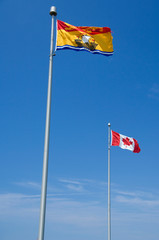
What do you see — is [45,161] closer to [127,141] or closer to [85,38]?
[85,38]

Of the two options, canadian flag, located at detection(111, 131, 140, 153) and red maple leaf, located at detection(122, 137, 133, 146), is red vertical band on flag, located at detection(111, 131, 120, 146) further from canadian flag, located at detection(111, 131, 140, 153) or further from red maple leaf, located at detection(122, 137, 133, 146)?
red maple leaf, located at detection(122, 137, 133, 146)

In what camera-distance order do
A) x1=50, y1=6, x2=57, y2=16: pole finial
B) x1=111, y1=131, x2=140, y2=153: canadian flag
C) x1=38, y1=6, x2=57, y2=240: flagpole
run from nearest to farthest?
x1=38, y1=6, x2=57, y2=240: flagpole
x1=50, y1=6, x2=57, y2=16: pole finial
x1=111, y1=131, x2=140, y2=153: canadian flag

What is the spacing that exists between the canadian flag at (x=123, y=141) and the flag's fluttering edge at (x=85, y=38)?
13.8 meters

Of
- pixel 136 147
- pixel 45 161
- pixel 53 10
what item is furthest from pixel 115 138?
pixel 45 161

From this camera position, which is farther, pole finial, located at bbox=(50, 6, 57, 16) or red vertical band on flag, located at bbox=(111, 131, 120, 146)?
red vertical band on flag, located at bbox=(111, 131, 120, 146)

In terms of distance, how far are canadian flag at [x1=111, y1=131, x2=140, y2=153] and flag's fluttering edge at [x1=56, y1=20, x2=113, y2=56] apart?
13803mm

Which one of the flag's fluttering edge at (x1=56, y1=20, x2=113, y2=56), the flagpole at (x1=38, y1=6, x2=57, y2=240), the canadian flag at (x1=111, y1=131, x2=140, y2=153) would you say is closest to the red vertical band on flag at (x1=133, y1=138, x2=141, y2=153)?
the canadian flag at (x1=111, y1=131, x2=140, y2=153)

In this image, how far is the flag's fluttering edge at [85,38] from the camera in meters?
15.0

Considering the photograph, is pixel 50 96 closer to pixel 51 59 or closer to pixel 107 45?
pixel 51 59

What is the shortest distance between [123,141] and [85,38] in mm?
15058

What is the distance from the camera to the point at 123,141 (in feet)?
93.1

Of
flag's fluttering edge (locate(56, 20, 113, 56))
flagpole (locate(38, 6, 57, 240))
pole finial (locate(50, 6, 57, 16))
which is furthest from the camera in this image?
flag's fluttering edge (locate(56, 20, 113, 56))

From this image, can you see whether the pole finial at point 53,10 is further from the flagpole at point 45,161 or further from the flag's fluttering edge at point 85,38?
the flag's fluttering edge at point 85,38

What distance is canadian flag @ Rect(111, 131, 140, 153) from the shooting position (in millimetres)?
28219
